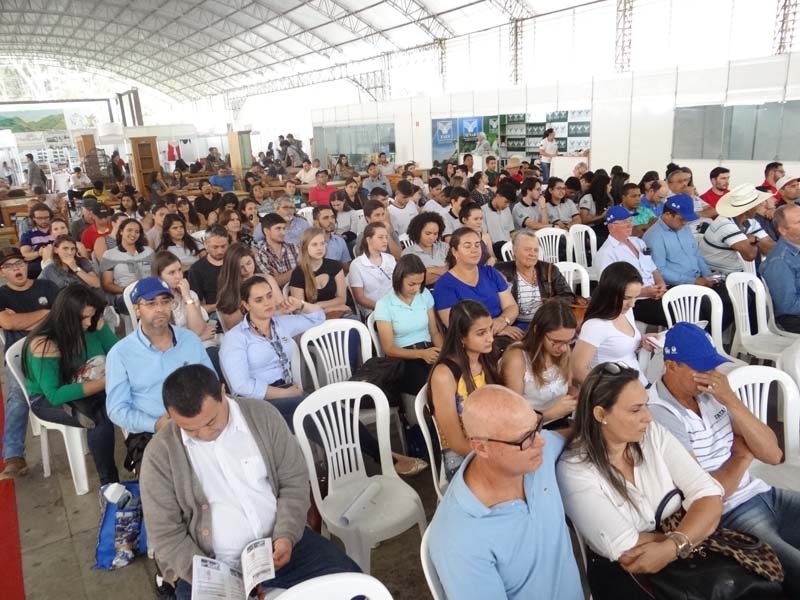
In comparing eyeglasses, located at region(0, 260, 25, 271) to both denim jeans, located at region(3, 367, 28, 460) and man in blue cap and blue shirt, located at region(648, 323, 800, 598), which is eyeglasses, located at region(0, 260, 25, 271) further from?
man in blue cap and blue shirt, located at region(648, 323, 800, 598)

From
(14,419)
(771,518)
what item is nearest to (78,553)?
(14,419)

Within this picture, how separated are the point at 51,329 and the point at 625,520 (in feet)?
9.18

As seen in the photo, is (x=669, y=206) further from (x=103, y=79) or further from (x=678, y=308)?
(x=103, y=79)

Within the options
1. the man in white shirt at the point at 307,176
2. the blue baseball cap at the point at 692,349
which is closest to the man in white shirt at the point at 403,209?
the blue baseball cap at the point at 692,349

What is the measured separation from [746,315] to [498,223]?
282 centimetres

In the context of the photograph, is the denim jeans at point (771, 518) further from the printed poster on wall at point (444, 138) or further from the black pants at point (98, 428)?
the printed poster on wall at point (444, 138)

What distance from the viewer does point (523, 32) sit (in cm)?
1471

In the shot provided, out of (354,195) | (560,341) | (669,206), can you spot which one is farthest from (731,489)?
(354,195)

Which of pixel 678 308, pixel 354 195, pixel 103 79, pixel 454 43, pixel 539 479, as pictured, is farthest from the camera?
pixel 103 79

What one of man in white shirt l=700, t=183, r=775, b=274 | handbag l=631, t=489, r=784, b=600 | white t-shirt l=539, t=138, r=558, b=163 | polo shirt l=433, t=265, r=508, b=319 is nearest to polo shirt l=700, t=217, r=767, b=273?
man in white shirt l=700, t=183, r=775, b=274

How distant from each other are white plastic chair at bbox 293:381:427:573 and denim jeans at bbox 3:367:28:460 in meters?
2.05

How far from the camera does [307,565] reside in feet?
6.47

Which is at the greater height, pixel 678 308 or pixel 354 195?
pixel 354 195

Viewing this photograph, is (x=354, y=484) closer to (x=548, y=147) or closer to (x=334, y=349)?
(x=334, y=349)
